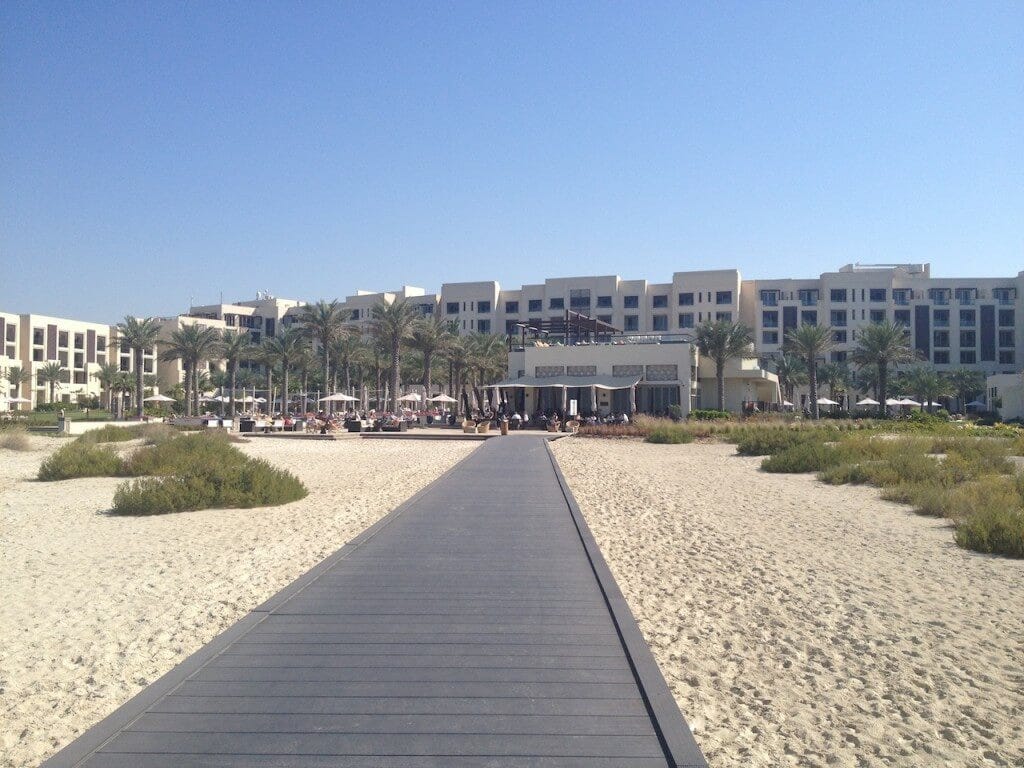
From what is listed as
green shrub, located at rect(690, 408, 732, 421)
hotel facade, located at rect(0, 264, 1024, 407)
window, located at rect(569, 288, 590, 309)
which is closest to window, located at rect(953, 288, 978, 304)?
hotel facade, located at rect(0, 264, 1024, 407)

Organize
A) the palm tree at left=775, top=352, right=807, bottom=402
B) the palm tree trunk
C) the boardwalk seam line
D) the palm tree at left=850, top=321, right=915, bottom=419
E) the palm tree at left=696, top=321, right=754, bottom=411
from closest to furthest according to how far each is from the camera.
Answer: the boardwalk seam line
the palm tree at left=696, top=321, right=754, bottom=411
the palm tree trunk
the palm tree at left=850, top=321, right=915, bottom=419
the palm tree at left=775, top=352, right=807, bottom=402

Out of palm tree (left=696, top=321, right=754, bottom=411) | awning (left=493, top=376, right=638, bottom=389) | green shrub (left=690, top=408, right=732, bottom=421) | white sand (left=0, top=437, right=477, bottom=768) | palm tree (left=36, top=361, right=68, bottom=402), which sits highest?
palm tree (left=696, top=321, right=754, bottom=411)

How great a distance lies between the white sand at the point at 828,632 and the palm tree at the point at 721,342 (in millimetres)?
36123

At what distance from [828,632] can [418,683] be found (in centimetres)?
359

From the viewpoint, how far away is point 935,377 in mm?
64438

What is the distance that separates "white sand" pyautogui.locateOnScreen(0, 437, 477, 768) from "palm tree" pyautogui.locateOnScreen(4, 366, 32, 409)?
6525 cm

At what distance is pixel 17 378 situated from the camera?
74.1 metres

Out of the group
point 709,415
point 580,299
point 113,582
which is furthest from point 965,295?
point 113,582

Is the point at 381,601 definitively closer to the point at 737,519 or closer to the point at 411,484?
the point at 737,519

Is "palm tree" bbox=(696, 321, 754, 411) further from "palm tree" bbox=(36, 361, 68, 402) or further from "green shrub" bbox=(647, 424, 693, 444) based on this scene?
"palm tree" bbox=(36, 361, 68, 402)

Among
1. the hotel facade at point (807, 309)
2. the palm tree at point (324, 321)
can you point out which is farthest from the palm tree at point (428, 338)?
the hotel facade at point (807, 309)

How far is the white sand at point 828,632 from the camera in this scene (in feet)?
15.0

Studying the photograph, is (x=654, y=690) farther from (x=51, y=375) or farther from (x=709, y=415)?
(x=51, y=375)

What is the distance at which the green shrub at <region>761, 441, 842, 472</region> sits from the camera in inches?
832
